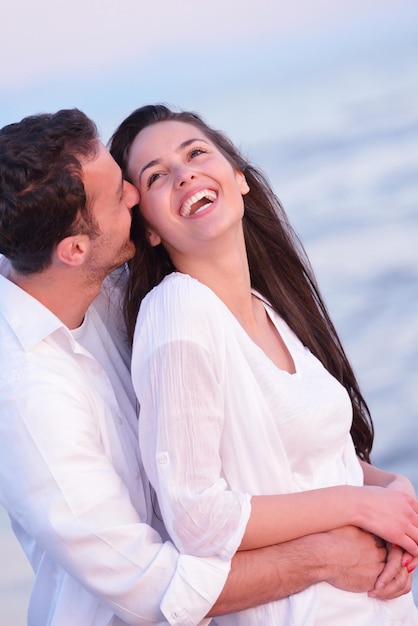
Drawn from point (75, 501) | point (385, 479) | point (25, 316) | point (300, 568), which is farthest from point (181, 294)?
point (385, 479)

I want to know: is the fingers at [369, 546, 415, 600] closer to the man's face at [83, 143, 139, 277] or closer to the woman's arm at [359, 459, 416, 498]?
the woman's arm at [359, 459, 416, 498]

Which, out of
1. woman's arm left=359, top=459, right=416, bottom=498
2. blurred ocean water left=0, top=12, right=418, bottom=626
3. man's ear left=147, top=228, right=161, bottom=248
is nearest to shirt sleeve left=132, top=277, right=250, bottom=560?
man's ear left=147, top=228, right=161, bottom=248

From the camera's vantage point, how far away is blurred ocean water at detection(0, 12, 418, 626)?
464 cm

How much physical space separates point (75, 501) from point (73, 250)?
0.57 meters

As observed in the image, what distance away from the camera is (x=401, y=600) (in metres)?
2.32

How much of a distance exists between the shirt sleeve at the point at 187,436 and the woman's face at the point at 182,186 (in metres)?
0.29

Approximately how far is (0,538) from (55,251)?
6.85 ft

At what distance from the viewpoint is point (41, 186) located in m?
2.30

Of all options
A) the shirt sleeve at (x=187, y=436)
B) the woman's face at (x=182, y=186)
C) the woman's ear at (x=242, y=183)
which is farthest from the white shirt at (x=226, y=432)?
the woman's ear at (x=242, y=183)

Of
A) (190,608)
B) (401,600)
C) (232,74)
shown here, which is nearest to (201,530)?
(190,608)

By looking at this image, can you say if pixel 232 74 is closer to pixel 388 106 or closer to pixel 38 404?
pixel 388 106

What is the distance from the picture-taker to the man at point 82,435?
6.83 feet

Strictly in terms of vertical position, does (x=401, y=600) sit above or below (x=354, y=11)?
below


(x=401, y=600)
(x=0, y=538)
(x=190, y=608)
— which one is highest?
(x=190, y=608)
